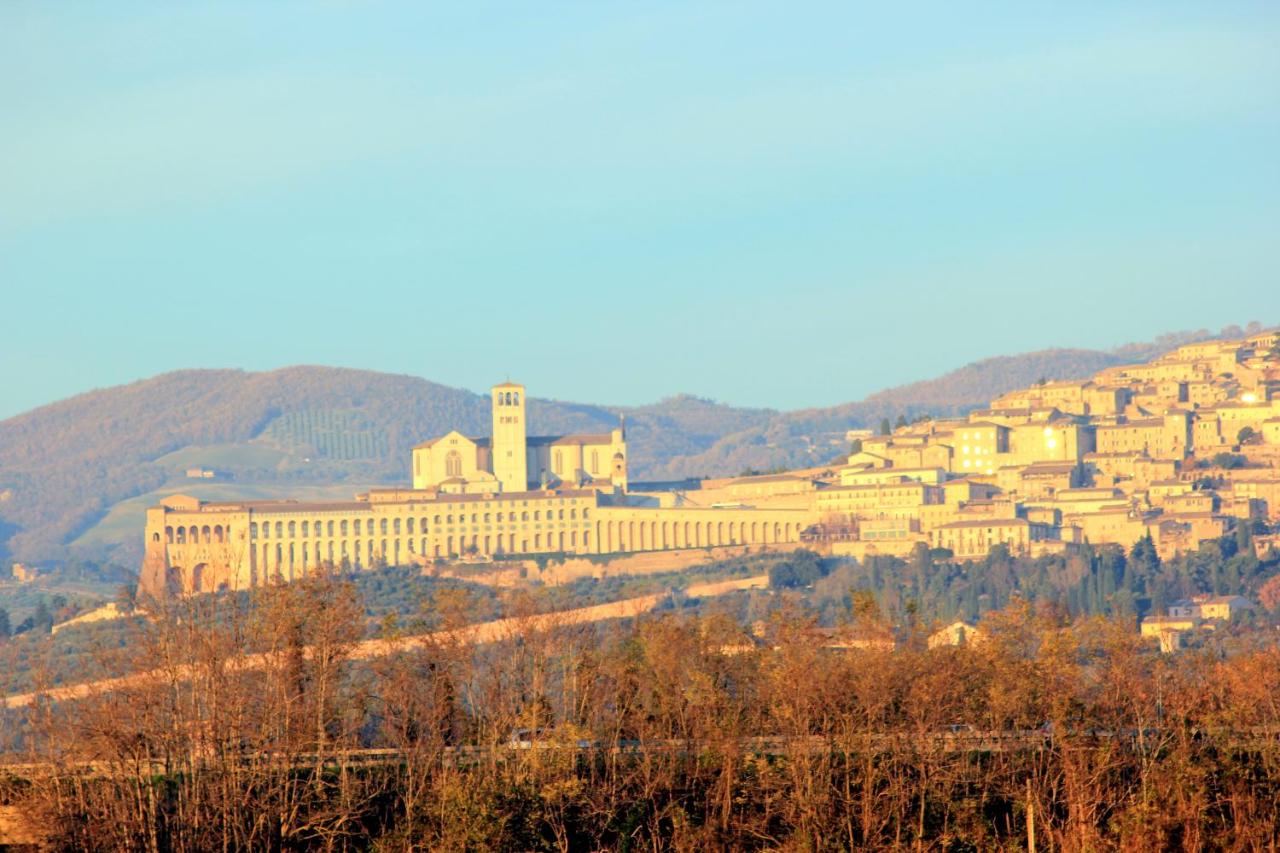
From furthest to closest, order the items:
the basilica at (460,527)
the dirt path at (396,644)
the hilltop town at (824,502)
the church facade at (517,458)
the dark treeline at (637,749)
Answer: the church facade at (517,458), the basilica at (460,527), the hilltop town at (824,502), the dirt path at (396,644), the dark treeline at (637,749)

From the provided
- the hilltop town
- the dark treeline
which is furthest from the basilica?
the dark treeline

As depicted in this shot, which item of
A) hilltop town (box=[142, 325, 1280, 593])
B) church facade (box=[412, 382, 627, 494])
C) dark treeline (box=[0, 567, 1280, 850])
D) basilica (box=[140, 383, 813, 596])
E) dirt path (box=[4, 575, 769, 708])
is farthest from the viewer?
church facade (box=[412, 382, 627, 494])

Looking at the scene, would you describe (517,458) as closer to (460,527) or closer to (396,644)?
(460,527)

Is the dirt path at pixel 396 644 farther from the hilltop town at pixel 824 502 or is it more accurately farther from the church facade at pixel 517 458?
the church facade at pixel 517 458

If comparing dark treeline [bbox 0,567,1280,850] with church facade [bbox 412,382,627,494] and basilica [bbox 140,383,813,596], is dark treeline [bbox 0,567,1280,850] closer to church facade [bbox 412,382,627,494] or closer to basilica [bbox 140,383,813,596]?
basilica [bbox 140,383,813,596]

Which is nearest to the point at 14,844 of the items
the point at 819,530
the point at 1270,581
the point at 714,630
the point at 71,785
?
the point at 71,785

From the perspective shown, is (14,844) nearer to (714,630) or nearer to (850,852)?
(850,852)

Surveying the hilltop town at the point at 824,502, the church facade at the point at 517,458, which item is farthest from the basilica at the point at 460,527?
the church facade at the point at 517,458
